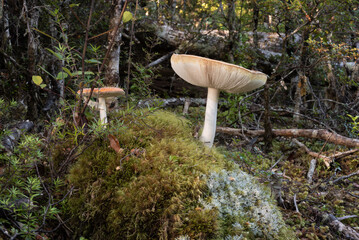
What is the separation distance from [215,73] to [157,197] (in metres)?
1.24

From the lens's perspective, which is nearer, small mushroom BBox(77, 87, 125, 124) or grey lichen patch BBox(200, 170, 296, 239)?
grey lichen patch BBox(200, 170, 296, 239)

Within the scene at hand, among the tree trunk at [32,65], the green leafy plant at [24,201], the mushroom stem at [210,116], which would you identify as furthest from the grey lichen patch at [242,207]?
the tree trunk at [32,65]

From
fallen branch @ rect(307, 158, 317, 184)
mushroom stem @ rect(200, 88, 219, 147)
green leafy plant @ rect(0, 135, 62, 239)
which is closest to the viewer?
green leafy plant @ rect(0, 135, 62, 239)

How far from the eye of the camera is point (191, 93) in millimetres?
7305

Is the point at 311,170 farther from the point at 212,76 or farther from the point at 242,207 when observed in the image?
the point at 212,76

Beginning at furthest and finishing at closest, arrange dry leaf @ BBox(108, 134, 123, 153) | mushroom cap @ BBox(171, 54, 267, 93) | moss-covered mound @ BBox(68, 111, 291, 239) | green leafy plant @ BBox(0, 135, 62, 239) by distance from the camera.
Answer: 1. mushroom cap @ BBox(171, 54, 267, 93)
2. dry leaf @ BBox(108, 134, 123, 153)
3. moss-covered mound @ BBox(68, 111, 291, 239)
4. green leafy plant @ BBox(0, 135, 62, 239)

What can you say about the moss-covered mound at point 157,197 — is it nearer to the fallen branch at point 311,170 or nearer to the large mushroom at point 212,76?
the large mushroom at point 212,76

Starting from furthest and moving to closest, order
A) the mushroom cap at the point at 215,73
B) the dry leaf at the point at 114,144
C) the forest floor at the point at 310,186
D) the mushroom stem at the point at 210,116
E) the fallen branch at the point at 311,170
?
the fallen branch at the point at 311,170 < the mushroom stem at the point at 210,116 < the forest floor at the point at 310,186 < the mushroom cap at the point at 215,73 < the dry leaf at the point at 114,144

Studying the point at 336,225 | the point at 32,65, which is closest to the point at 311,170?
the point at 336,225

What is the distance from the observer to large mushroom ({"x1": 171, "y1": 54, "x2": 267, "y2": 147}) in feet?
6.90

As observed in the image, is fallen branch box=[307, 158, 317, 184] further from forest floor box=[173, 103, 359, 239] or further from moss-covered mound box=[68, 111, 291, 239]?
moss-covered mound box=[68, 111, 291, 239]

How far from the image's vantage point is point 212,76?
2281 millimetres

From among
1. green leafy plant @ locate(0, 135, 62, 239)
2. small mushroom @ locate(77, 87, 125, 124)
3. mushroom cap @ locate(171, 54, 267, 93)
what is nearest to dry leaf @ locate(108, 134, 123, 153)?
small mushroom @ locate(77, 87, 125, 124)

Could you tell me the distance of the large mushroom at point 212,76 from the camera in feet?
6.90
